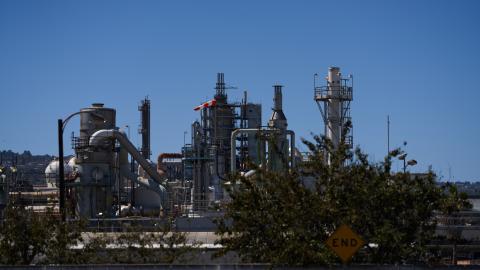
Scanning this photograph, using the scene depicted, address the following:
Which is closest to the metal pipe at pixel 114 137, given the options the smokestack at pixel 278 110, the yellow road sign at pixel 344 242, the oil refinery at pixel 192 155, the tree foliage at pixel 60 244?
the oil refinery at pixel 192 155

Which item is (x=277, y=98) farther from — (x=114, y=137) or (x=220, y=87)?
(x=114, y=137)

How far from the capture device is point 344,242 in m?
21.8

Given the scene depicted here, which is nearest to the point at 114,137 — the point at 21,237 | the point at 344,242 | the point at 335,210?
the point at 21,237

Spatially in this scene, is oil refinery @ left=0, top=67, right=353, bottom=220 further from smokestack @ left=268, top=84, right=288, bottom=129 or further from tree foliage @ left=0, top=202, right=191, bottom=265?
tree foliage @ left=0, top=202, right=191, bottom=265

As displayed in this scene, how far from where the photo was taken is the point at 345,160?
85.2 ft

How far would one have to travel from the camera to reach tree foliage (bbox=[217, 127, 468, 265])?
24625mm

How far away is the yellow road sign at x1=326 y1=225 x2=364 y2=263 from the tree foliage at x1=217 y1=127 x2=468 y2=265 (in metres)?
2.32

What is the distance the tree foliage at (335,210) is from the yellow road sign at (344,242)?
7.60ft

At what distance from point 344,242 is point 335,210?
270cm

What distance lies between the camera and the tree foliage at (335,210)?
24.6 m

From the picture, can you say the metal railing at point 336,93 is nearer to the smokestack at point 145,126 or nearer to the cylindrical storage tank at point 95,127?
the cylindrical storage tank at point 95,127

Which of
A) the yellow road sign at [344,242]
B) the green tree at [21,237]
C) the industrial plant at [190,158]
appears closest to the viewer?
the yellow road sign at [344,242]

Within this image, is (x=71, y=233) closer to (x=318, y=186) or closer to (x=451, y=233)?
(x=318, y=186)

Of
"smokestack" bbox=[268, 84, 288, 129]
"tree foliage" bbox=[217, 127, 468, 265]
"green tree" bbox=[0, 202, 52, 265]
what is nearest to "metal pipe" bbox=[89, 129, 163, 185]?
"smokestack" bbox=[268, 84, 288, 129]
